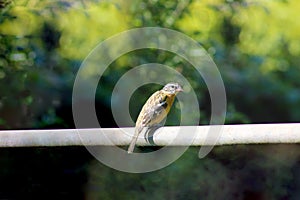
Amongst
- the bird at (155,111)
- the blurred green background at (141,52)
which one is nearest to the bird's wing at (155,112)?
the bird at (155,111)

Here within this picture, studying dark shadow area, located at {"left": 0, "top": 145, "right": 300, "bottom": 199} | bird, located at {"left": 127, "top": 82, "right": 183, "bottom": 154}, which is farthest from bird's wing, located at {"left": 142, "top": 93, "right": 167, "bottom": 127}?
dark shadow area, located at {"left": 0, "top": 145, "right": 300, "bottom": 199}

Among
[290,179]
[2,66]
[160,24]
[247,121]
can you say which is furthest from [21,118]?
[290,179]

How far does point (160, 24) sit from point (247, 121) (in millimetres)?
710

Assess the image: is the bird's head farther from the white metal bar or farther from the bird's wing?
the white metal bar

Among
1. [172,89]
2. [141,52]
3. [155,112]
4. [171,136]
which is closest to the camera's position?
[171,136]

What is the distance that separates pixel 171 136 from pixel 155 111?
26cm

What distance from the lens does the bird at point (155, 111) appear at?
9.64 feet

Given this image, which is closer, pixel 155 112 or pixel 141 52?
pixel 155 112

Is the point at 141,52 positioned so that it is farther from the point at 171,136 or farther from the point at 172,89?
the point at 171,136

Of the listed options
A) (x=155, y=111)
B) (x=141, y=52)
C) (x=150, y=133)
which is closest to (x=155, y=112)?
(x=155, y=111)

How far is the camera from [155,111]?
3.09m

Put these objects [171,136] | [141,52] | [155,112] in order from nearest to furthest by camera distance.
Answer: [171,136] → [155,112] → [141,52]

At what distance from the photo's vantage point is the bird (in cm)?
294

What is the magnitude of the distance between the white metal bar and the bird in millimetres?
31
